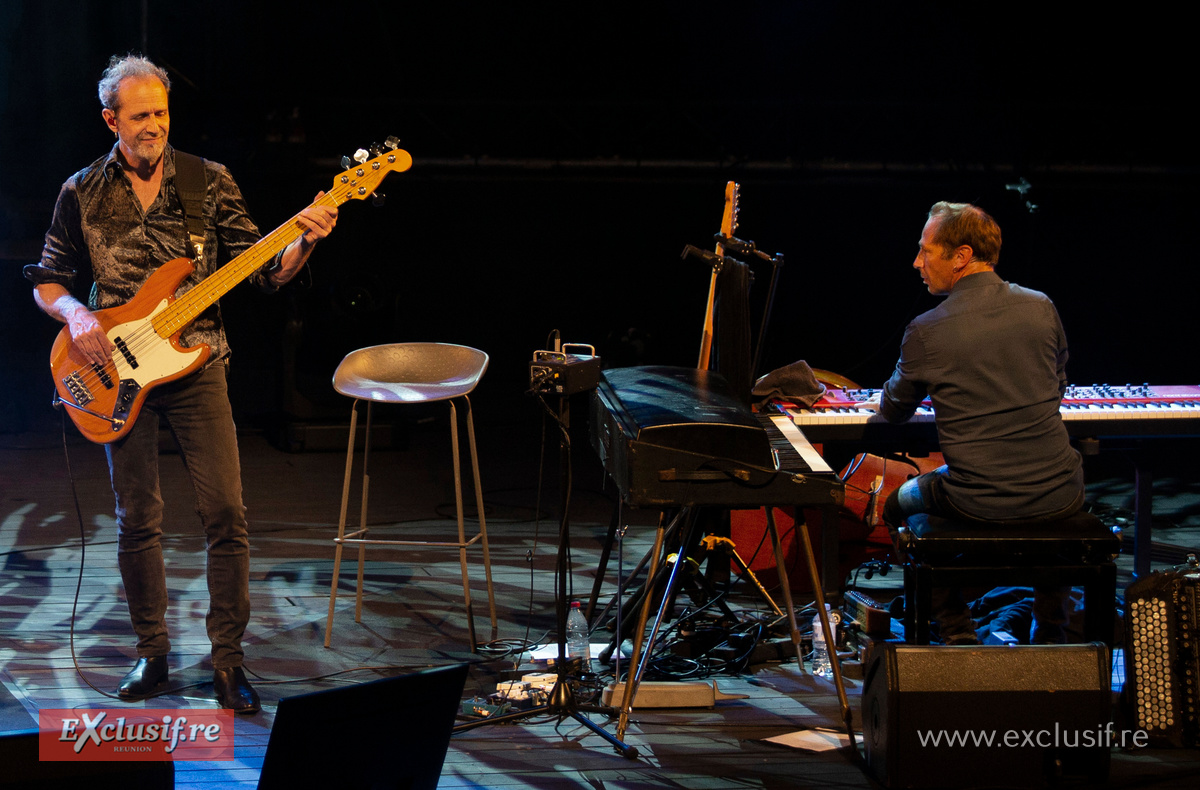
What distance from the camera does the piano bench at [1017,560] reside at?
3.08 m

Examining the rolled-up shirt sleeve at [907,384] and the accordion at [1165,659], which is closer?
the accordion at [1165,659]

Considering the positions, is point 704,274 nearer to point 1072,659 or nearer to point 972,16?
point 972,16

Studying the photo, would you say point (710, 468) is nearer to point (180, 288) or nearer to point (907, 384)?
point (907, 384)

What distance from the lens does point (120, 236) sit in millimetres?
3096

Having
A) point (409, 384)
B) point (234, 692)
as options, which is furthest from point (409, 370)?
point (234, 692)

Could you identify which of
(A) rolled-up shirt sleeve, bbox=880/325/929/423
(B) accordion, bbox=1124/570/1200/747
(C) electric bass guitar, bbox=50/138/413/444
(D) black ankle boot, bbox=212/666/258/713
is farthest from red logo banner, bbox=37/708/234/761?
(B) accordion, bbox=1124/570/1200/747

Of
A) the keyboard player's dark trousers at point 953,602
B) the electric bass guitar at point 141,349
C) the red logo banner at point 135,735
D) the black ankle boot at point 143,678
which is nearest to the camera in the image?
the red logo banner at point 135,735

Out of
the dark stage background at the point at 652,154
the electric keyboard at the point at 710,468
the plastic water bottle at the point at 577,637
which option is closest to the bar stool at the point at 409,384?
the plastic water bottle at the point at 577,637

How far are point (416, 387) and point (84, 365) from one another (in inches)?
42.8

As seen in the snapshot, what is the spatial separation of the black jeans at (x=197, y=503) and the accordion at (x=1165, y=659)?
2.57 m

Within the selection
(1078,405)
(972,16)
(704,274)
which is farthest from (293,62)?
(1078,405)

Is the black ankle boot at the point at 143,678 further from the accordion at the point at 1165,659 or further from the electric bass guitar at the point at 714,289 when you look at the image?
the accordion at the point at 1165,659

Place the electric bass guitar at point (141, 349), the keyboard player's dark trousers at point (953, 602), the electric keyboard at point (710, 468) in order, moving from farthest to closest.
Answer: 1. the keyboard player's dark trousers at point (953, 602)
2. the electric bass guitar at point (141, 349)
3. the electric keyboard at point (710, 468)

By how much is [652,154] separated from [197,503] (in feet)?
23.1
